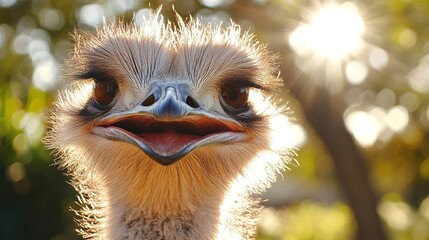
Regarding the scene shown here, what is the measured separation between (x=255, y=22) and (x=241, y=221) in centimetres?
399

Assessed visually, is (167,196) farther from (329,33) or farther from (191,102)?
(329,33)

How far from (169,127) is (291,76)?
Result: 4.50 meters

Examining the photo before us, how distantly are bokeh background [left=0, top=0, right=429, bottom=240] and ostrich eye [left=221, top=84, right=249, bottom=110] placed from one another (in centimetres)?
51

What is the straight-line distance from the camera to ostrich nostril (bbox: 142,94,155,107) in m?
2.19

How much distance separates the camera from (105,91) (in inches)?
97.3

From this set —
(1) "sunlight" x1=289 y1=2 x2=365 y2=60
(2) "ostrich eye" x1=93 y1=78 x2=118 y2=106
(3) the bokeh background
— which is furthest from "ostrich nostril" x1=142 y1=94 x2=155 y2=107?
(1) "sunlight" x1=289 y1=2 x2=365 y2=60

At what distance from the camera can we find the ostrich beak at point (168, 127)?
2.04m

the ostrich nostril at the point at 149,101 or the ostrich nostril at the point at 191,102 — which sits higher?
the ostrich nostril at the point at 191,102

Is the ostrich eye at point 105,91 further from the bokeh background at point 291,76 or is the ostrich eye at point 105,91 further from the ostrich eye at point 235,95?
the bokeh background at point 291,76

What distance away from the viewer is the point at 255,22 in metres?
6.64

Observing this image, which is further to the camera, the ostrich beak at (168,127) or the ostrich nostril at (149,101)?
the ostrich nostril at (149,101)

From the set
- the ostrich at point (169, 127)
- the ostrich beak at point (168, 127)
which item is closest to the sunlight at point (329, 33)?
the ostrich at point (169, 127)

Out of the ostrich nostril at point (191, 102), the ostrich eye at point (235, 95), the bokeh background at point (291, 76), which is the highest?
the bokeh background at point (291, 76)

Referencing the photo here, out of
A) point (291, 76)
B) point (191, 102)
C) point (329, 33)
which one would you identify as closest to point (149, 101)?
point (191, 102)
